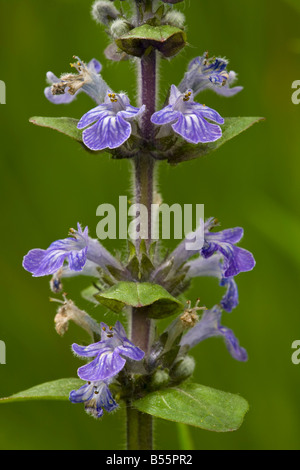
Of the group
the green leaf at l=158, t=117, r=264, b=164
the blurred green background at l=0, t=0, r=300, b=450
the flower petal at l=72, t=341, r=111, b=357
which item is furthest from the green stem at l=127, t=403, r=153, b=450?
the blurred green background at l=0, t=0, r=300, b=450

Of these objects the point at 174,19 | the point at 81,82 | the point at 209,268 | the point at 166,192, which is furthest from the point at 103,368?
the point at 166,192

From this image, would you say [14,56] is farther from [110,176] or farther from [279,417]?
[279,417]

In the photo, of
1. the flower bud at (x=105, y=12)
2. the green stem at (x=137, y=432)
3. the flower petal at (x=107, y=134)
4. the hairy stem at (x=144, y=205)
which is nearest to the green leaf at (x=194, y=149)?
the hairy stem at (x=144, y=205)

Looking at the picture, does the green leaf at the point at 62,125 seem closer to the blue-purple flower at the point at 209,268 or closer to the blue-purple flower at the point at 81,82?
the blue-purple flower at the point at 81,82

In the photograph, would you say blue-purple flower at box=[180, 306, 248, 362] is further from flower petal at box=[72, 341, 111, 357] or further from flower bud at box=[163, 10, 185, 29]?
flower bud at box=[163, 10, 185, 29]

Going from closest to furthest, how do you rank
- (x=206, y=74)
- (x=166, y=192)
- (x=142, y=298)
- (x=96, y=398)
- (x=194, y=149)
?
(x=142, y=298), (x=96, y=398), (x=194, y=149), (x=206, y=74), (x=166, y=192)

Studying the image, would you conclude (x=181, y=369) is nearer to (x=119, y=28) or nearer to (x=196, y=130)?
(x=196, y=130)
